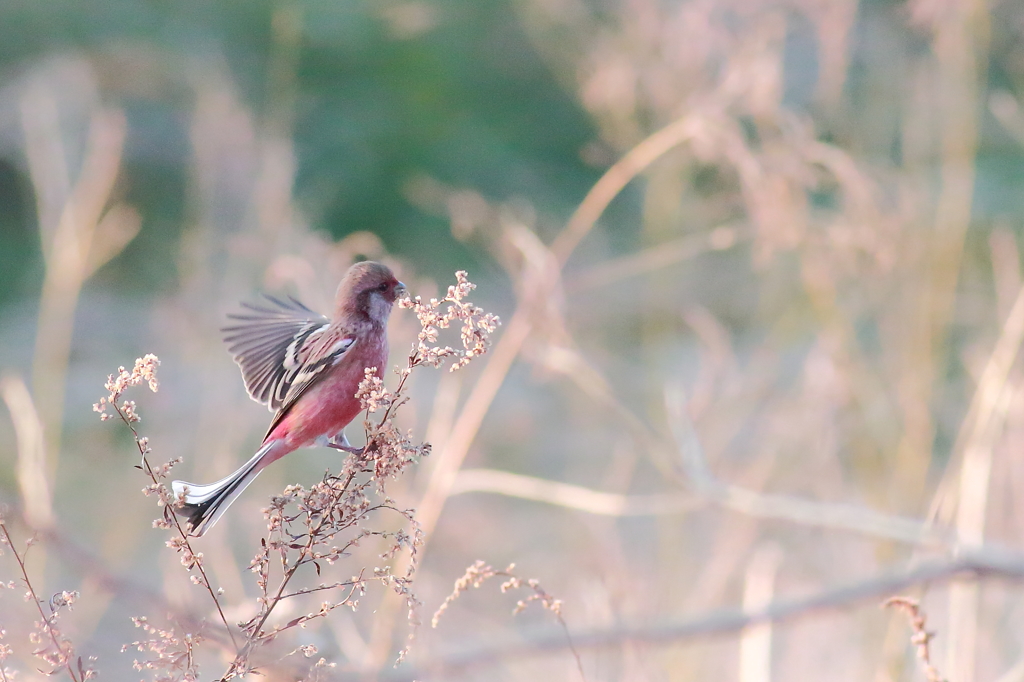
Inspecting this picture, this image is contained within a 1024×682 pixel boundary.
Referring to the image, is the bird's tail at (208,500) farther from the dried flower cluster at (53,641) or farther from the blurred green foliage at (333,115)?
the blurred green foliage at (333,115)

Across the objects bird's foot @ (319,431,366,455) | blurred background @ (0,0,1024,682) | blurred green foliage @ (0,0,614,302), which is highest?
blurred green foliage @ (0,0,614,302)

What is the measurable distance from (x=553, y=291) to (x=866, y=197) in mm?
796

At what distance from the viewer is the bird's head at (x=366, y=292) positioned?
1.70 metres

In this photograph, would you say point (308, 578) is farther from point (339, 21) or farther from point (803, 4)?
point (339, 21)

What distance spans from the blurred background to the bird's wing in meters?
0.38

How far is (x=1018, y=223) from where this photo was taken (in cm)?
1055

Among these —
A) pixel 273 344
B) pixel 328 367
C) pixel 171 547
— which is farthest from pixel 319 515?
pixel 273 344

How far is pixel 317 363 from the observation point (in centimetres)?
168

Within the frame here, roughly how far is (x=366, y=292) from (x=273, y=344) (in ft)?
1.03

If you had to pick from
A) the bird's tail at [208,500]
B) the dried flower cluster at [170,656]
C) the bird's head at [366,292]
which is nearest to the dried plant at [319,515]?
the dried flower cluster at [170,656]

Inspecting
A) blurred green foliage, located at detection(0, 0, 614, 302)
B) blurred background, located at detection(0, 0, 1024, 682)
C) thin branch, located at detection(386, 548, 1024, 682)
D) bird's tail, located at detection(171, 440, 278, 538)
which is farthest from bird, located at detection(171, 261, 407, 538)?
blurred green foliage, located at detection(0, 0, 614, 302)

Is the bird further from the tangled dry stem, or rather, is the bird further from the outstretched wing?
the tangled dry stem

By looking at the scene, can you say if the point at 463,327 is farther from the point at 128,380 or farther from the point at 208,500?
the point at 208,500

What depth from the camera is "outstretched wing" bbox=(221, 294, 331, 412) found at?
1.77 metres
